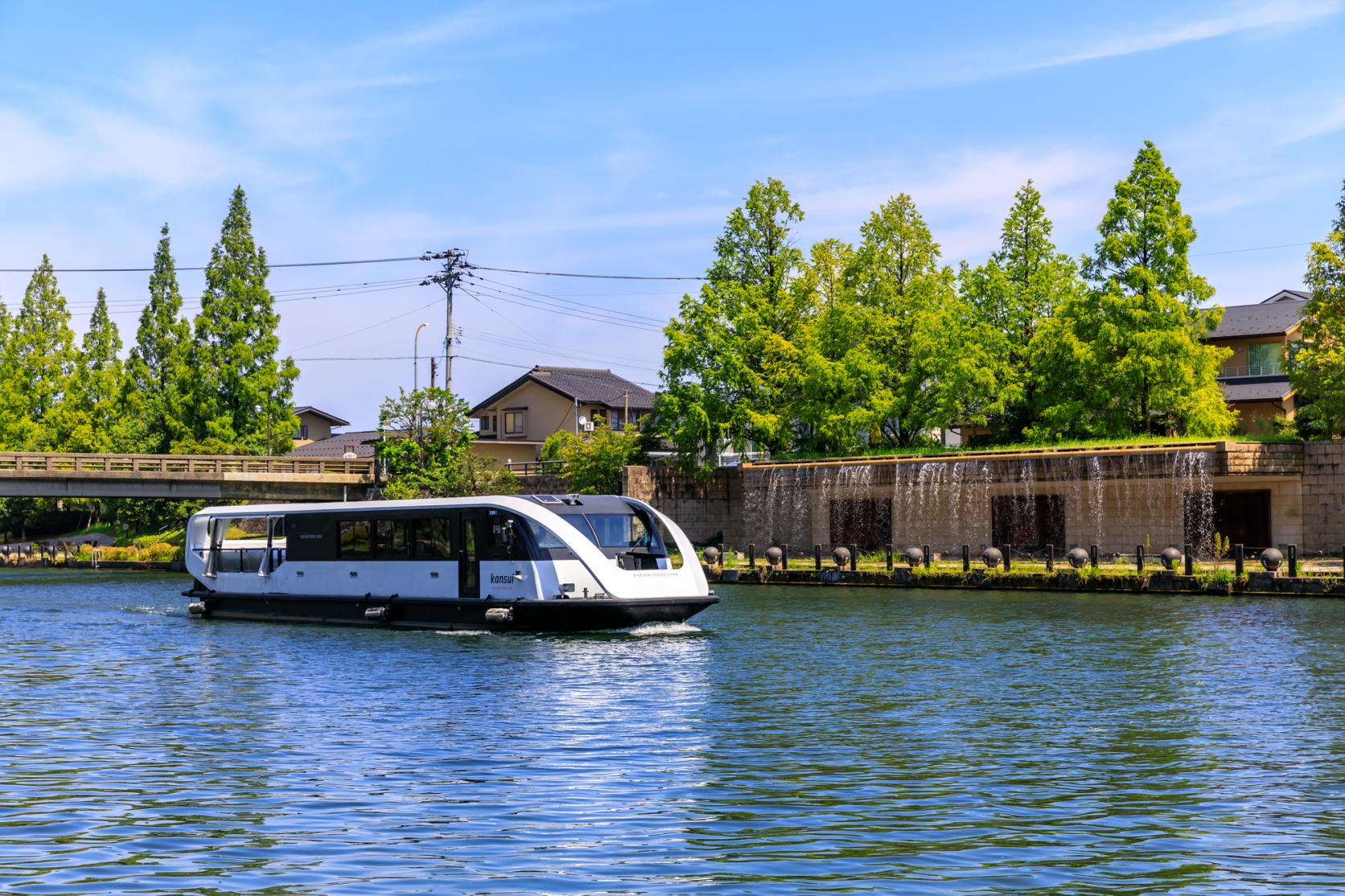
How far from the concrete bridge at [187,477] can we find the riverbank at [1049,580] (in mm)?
29994

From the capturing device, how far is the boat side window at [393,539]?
116 ft

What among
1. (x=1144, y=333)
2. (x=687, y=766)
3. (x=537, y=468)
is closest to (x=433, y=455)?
(x=537, y=468)

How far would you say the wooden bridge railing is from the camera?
70.6 m

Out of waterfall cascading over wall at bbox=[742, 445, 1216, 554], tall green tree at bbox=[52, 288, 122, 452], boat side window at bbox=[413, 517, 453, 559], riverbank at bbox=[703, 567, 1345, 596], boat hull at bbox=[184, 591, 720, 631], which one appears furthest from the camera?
tall green tree at bbox=[52, 288, 122, 452]

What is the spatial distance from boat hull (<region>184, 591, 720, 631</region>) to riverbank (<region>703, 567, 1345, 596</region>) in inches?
664

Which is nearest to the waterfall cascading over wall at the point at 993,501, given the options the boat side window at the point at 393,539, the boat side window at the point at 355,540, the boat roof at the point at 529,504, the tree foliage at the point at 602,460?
the tree foliage at the point at 602,460

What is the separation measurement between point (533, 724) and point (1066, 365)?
43.4 m

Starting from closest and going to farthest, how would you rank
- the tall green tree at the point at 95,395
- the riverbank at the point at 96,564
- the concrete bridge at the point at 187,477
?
1. the concrete bridge at the point at 187,477
2. the riverbank at the point at 96,564
3. the tall green tree at the point at 95,395

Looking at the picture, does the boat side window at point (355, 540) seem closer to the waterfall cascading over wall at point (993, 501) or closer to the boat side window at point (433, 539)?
the boat side window at point (433, 539)

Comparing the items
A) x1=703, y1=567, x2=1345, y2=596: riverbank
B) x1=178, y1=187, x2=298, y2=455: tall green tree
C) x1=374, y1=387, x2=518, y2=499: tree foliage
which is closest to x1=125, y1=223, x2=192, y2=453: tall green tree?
x1=178, y1=187, x2=298, y2=455: tall green tree

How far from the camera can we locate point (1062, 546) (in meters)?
55.3

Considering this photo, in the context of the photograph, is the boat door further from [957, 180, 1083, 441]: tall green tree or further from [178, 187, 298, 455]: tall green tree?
[178, 187, 298, 455]: tall green tree

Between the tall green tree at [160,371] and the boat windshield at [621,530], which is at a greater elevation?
the tall green tree at [160,371]

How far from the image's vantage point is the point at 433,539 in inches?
1362
